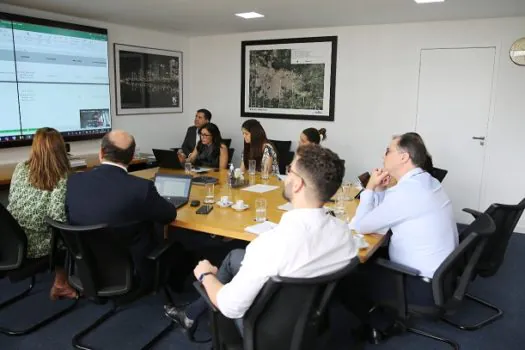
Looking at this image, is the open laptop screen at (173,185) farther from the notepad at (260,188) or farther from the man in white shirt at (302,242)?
the man in white shirt at (302,242)

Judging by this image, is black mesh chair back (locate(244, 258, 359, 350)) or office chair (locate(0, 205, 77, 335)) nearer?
black mesh chair back (locate(244, 258, 359, 350))

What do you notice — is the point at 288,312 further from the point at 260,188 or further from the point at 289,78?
the point at 289,78

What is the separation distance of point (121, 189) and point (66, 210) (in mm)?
577

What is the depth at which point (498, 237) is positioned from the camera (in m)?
2.75

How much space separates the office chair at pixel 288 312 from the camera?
1548mm

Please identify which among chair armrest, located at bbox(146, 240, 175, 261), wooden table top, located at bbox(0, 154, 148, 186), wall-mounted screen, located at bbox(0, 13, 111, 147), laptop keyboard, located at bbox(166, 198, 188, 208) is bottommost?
chair armrest, located at bbox(146, 240, 175, 261)

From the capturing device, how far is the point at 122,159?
2400 millimetres

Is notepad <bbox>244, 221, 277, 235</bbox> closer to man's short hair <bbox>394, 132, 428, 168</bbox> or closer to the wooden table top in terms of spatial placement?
man's short hair <bbox>394, 132, 428, 168</bbox>

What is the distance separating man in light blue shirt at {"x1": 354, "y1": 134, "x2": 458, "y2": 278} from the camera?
2275mm

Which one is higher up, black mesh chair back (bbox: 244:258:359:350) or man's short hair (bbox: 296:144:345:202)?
man's short hair (bbox: 296:144:345:202)

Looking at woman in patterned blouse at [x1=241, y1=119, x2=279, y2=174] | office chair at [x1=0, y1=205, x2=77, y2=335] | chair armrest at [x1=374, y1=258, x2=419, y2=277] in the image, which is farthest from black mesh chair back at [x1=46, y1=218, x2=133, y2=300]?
woman in patterned blouse at [x1=241, y1=119, x2=279, y2=174]

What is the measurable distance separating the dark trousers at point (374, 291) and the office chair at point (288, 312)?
642 millimetres

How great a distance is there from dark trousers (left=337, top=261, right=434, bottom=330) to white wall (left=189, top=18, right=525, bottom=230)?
3377 mm

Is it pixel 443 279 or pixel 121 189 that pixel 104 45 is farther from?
pixel 443 279
